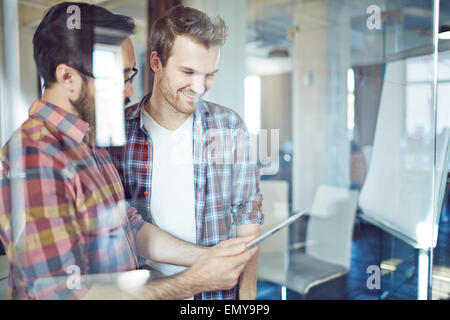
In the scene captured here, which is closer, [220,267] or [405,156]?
[220,267]

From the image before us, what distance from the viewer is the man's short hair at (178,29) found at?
35.8 inches

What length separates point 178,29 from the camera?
92 cm

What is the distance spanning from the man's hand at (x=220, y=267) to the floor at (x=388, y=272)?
0.20 metres

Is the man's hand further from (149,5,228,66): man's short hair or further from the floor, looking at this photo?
(149,5,228,66): man's short hair

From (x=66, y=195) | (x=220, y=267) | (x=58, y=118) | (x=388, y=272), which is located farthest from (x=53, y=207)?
(x=388, y=272)

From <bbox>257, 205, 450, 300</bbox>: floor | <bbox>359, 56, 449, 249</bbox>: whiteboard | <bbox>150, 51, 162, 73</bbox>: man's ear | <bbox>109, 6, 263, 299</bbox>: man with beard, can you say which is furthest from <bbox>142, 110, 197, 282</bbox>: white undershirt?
<bbox>359, 56, 449, 249</bbox>: whiteboard

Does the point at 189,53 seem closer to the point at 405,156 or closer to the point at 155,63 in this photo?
the point at 155,63

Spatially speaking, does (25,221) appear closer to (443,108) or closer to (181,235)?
(181,235)

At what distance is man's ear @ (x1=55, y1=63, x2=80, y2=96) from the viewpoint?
81 cm

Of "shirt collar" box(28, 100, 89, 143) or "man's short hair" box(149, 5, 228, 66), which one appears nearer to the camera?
"shirt collar" box(28, 100, 89, 143)

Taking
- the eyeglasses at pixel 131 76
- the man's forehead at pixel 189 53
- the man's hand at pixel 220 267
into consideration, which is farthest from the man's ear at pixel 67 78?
the man's hand at pixel 220 267

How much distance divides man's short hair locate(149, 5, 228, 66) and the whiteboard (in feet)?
3.20

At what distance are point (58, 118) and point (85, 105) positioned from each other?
69mm
